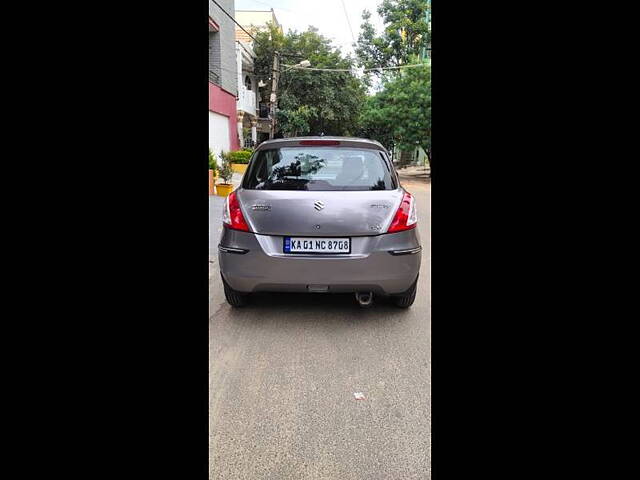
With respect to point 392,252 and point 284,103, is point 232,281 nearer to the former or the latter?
point 392,252

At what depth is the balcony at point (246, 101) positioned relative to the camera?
26.2m

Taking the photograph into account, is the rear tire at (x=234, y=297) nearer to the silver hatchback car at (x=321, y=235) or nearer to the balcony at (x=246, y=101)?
the silver hatchback car at (x=321, y=235)

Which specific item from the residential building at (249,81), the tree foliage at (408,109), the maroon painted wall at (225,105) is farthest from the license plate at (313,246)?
the residential building at (249,81)

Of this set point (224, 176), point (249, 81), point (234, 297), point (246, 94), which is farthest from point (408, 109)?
point (234, 297)

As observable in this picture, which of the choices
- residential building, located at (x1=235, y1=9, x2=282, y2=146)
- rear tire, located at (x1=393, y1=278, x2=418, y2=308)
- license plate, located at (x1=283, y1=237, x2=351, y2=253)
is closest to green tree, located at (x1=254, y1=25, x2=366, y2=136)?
residential building, located at (x1=235, y1=9, x2=282, y2=146)

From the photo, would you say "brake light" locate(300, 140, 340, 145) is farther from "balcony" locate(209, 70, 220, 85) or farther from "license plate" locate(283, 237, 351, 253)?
"balcony" locate(209, 70, 220, 85)

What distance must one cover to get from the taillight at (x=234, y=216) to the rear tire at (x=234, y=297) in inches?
22.4

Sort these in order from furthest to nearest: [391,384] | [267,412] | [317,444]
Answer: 1. [391,384]
2. [267,412]
3. [317,444]

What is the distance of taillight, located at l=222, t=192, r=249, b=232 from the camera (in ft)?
13.5

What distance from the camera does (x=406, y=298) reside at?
15.0 ft

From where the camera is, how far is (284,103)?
29.5 metres

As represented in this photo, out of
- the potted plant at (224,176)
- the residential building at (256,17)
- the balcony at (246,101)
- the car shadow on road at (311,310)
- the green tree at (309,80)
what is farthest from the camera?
the residential building at (256,17)
